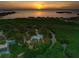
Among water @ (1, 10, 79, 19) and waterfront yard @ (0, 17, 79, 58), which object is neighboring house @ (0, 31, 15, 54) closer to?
waterfront yard @ (0, 17, 79, 58)

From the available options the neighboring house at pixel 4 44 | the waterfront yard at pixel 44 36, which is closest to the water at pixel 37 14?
the waterfront yard at pixel 44 36

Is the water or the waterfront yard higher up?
the water

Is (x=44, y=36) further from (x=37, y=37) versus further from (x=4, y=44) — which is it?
(x=4, y=44)

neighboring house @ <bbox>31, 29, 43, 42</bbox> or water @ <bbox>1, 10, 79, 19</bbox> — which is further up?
water @ <bbox>1, 10, 79, 19</bbox>

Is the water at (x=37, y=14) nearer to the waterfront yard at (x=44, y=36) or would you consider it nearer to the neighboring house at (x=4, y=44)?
the waterfront yard at (x=44, y=36)

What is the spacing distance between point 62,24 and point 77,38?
118 mm

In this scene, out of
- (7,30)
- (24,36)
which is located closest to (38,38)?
(24,36)

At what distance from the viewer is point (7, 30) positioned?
3.76 ft

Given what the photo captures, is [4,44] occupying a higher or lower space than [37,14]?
lower

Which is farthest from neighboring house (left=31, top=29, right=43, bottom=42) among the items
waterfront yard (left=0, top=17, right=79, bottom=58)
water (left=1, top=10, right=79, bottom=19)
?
water (left=1, top=10, right=79, bottom=19)

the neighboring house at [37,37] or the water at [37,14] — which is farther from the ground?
the water at [37,14]

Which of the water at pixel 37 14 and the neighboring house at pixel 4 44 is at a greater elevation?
the water at pixel 37 14

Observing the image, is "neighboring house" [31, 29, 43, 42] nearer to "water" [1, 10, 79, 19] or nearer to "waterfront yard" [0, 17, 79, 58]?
"waterfront yard" [0, 17, 79, 58]

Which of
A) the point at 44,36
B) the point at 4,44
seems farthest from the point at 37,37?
the point at 4,44
